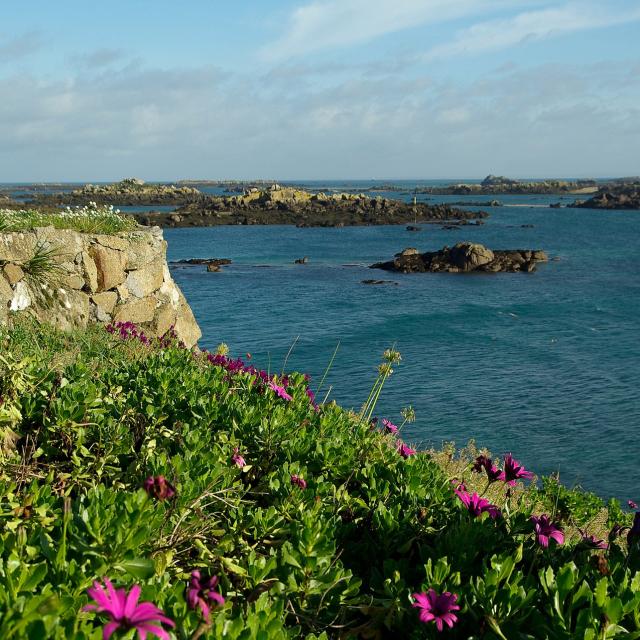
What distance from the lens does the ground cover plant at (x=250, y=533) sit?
1.89m

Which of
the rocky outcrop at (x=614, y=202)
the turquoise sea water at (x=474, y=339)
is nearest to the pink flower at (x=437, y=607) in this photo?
the turquoise sea water at (x=474, y=339)

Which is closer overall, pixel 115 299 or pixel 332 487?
pixel 332 487

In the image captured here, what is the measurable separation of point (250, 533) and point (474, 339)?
19.0 metres

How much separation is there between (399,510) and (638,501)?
883 cm

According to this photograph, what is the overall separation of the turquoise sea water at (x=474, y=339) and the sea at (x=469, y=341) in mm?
52

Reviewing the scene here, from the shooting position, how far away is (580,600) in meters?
2.08

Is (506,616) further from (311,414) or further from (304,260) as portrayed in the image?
(304,260)

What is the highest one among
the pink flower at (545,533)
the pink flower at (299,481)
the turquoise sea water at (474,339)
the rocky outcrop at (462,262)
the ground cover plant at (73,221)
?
the ground cover plant at (73,221)

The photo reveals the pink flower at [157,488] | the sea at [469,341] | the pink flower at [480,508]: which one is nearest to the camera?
the pink flower at [157,488]

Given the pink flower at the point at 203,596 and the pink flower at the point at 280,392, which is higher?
the pink flower at the point at 203,596

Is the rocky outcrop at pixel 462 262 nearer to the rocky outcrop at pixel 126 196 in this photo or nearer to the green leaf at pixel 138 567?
the green leaf at pixel 138 567

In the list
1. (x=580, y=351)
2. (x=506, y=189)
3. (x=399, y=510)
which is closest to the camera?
(x=399, y=510)

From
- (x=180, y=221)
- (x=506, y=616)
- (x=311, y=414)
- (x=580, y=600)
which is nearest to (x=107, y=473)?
(x=311, y=414)

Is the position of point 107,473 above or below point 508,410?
above
